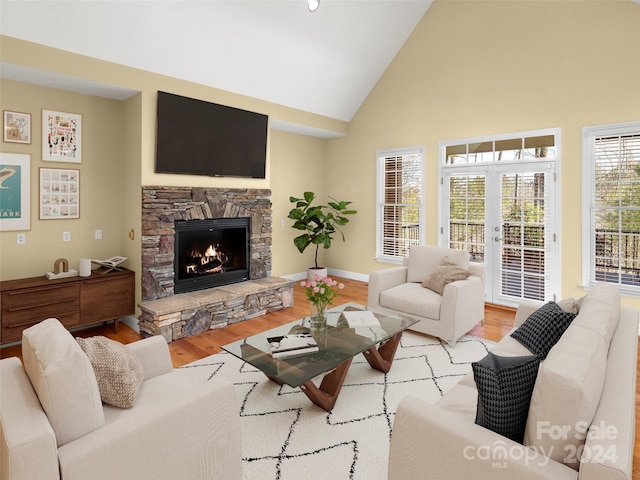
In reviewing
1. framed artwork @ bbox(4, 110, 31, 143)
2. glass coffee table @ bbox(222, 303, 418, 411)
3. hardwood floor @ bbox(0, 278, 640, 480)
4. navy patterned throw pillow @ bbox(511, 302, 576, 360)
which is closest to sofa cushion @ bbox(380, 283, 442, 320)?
glass coffee table @ bbox(222, 303, 418, 411)

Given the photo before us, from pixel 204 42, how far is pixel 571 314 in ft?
13.9

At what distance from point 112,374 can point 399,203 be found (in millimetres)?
5230

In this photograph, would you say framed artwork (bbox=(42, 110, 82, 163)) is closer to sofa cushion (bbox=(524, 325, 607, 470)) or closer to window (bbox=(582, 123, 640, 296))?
sofa cushion (bbox=(524, 325, 607, 470))

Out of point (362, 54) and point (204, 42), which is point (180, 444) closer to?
point (204, 42)

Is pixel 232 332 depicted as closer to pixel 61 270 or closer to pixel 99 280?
pixel 99 280

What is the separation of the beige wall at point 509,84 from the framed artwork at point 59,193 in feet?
14.0

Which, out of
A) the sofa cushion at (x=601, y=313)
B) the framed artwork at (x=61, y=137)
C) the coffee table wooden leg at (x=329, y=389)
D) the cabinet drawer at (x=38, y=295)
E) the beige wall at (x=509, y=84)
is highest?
the beige wall at (x=509, y=84)

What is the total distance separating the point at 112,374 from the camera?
1.73 meters

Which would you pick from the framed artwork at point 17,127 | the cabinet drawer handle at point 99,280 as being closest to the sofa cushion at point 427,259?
the cabinet drawer handle at point 99,280

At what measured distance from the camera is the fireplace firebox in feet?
15.0

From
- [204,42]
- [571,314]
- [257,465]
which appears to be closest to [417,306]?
[571,314]

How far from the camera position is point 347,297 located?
5746mm

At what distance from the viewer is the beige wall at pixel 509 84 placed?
4.25m

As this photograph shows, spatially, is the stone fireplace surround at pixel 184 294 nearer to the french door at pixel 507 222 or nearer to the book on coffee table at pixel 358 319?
the book on coffee table at pixel 358 319
